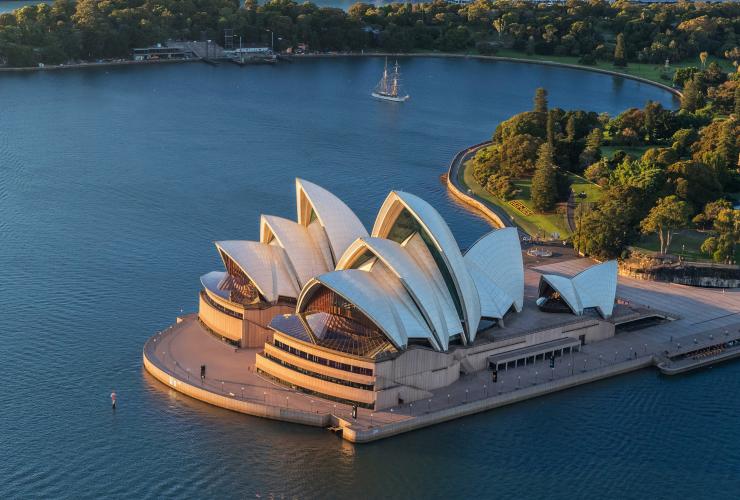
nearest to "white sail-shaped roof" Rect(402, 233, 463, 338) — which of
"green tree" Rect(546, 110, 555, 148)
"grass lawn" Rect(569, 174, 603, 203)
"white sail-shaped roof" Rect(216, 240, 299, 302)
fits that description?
"white sail-shaped roof" Rect(216, 240, 299, 302)

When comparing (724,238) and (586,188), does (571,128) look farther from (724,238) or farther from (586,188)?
(724,238)

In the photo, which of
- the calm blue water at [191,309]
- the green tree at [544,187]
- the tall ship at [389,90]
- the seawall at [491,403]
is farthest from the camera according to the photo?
the tall ship at [389,90]

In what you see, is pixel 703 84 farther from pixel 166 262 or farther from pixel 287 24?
pixel 166 262

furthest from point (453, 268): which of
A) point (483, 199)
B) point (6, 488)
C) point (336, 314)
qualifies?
point (483, 199)

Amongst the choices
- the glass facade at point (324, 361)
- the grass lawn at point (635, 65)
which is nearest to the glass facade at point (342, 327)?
the glass facade at point (324, 361)

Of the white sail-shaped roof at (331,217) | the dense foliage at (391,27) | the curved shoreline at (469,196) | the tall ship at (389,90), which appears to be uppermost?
the dense foliage at (391,27)

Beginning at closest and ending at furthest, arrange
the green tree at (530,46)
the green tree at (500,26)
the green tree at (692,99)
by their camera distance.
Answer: the green tree at (692,99) → the green tree at (530,46) → the green tree at (500,26)

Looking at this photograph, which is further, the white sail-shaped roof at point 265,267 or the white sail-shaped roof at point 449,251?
the white sail-shaped roof at point 265,267

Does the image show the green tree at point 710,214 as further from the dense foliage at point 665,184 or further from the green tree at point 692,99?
the green tree at point 692,99

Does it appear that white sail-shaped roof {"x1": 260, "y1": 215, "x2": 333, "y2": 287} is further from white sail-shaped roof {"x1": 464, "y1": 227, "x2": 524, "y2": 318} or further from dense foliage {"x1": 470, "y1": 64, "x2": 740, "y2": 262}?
dense foliage {"x1": 470, "y1": 64, "x2": 740, "y2": 262}
